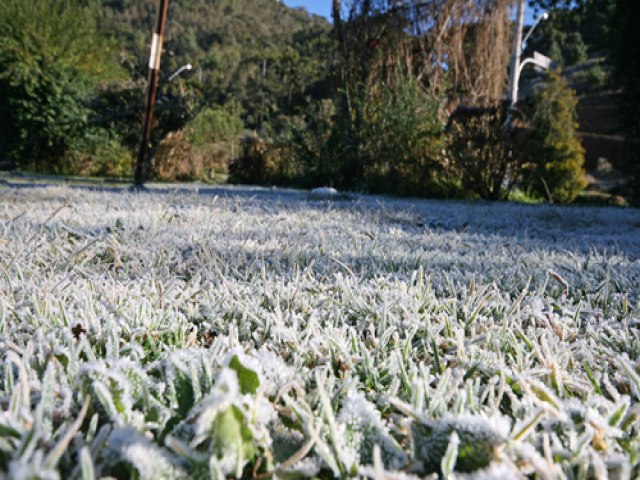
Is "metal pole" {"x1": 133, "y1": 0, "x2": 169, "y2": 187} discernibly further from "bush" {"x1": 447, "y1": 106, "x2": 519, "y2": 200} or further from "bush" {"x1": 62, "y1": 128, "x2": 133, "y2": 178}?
"bush" {"x1": 62, "y1": 128, "x2": 133, "y2": 178}

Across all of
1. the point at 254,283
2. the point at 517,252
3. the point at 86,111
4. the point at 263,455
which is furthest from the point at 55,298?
the point at 86,111

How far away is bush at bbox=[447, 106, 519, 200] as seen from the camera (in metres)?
5.90

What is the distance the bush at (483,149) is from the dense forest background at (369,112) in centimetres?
2

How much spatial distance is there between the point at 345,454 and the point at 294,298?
71cm

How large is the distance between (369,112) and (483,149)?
2258 mm

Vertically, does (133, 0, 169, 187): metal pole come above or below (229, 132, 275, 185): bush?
above

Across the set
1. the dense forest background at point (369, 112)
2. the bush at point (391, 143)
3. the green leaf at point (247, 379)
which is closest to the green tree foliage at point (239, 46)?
the dense forest background at point (369, 112)

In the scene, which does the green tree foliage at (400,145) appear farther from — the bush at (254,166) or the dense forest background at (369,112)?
the bush at (254,166)

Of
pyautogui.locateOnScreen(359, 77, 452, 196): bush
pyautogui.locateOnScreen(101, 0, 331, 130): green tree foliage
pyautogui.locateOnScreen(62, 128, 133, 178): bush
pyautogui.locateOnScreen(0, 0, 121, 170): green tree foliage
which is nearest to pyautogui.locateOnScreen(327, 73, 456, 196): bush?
pyautogui.locateOnScreen(359, 77, 452, 196): bush

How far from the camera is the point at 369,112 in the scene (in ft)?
25.2

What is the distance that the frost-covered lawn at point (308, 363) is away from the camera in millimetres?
571

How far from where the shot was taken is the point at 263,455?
61cm

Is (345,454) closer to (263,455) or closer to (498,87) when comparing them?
(263,455)

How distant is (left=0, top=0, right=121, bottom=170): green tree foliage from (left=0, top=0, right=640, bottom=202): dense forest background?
0.12 feet
